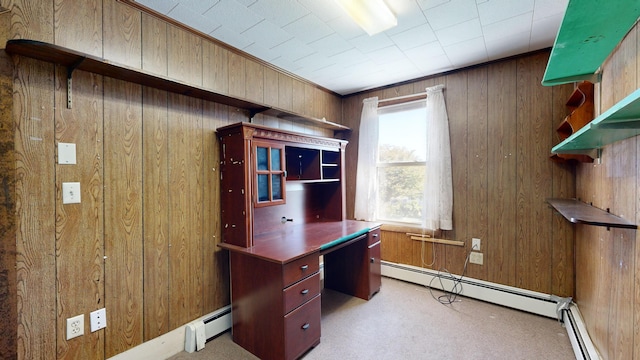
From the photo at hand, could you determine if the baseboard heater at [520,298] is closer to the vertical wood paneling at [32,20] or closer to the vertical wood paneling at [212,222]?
the vertical wood paneling at [212,222]

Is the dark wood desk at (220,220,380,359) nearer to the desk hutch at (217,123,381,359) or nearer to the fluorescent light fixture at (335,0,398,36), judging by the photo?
the desk hutch at (217,123,381,359)

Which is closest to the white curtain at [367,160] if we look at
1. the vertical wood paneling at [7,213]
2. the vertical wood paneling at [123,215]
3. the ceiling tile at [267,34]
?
the ceiling tile at [267,34]

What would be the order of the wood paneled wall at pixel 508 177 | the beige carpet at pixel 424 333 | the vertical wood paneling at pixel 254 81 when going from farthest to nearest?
1. the vertical wood paneling at pixel 254 81
2. the wood paneled wall at pixel 508 177
3. the beige carpet at pixel 424 333

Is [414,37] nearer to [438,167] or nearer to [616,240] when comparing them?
[438,167]

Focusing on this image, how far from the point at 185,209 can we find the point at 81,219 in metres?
0.62

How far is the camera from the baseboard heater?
1.88 metres

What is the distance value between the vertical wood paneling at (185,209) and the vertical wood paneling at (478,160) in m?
2.66

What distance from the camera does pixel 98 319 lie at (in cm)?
165

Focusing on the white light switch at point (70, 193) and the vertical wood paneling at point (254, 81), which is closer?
the white light switch at point (70, 193)

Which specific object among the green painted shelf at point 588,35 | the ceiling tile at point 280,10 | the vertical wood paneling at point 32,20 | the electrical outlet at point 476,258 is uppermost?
the ceiling tile at point 280,10

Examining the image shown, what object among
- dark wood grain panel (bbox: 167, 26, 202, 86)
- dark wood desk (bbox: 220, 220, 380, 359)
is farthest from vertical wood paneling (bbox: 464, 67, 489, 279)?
dark wood grain panel (bbox: 167, 26, 202, 86)

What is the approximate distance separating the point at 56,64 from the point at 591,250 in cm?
357

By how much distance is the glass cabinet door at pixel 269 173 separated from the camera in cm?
220

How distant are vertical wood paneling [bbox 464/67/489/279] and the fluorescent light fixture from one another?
1.37m
